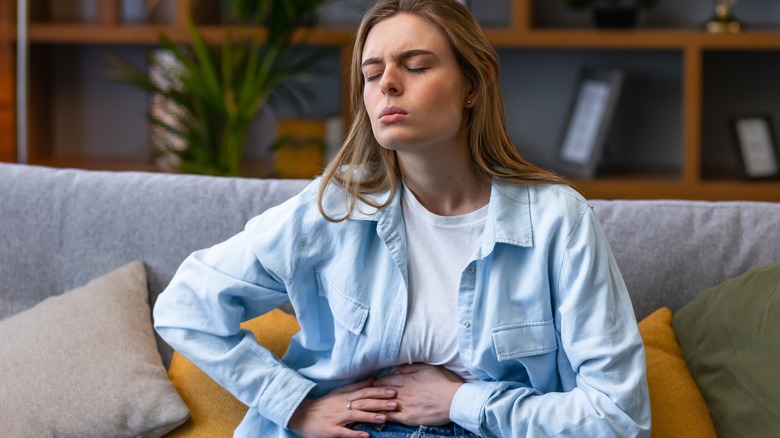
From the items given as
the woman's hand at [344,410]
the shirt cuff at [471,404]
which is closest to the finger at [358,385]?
the woman's hand at [344,410]

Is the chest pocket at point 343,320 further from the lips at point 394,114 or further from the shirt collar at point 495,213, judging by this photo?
the lips at point 394,114

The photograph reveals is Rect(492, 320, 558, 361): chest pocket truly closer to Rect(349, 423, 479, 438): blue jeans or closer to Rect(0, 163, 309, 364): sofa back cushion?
Rect(349, 423, 479, 438): blue jeans

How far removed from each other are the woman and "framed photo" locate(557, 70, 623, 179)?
1.86m

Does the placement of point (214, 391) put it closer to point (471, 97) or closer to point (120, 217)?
point (120, 217)

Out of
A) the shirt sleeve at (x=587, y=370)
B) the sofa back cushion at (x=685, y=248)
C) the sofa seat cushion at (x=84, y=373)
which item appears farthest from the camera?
the sofa back cushion at (x=685, y=248)

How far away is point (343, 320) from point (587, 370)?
36cm

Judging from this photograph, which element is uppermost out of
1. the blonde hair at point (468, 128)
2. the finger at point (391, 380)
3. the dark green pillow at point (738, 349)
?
the blonde hair at point (468, 128)

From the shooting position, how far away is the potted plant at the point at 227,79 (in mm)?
3195

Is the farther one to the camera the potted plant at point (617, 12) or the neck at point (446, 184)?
the potted plant at point (617, 12)

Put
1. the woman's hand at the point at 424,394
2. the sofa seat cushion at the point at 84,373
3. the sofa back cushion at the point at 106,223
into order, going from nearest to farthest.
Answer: the woman's hand at the point at 424,394, the sofa seat cushion at the point at 84,373, the sofa back cushion at the point at 106,223

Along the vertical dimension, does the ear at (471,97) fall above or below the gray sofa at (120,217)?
above

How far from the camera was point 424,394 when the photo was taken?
1.51m

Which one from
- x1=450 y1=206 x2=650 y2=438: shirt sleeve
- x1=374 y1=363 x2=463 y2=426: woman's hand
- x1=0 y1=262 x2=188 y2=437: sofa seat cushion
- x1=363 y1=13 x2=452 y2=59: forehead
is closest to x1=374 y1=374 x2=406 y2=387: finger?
x1=374 y1=363 x2=463 y2=426: woman's hand

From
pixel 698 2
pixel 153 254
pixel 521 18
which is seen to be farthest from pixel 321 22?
pixel 153 254
